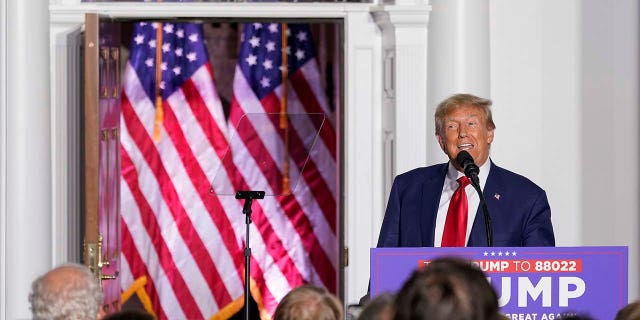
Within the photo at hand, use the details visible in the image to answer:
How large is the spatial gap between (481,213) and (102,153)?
2822 mm

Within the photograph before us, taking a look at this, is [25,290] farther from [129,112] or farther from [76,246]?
[129,112]

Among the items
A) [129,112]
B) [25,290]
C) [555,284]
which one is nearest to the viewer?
[555,284]

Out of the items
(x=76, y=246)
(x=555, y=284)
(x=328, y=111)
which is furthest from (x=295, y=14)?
(x=555, y=284)

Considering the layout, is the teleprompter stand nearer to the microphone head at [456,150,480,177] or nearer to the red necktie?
the red necktie

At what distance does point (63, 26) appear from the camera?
7270 millimetres

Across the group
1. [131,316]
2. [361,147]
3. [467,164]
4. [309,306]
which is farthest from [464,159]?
[361,147]

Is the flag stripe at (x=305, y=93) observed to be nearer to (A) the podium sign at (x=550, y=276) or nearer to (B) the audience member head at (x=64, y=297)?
(A) the podium sign at (x=550, y=276)

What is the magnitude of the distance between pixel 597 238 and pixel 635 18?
1.22 meters

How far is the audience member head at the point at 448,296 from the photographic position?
7.93 feet

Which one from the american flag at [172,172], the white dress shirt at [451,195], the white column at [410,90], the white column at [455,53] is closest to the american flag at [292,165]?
the american flag at [172,172]

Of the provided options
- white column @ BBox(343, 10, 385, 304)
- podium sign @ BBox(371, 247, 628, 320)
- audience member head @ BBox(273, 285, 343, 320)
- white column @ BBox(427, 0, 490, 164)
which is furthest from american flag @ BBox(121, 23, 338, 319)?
audience member head @ BBox(273, 285, 343, 320)

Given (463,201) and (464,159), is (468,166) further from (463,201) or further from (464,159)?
(463,201)

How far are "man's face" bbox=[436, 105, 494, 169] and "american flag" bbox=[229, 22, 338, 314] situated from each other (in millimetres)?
4622

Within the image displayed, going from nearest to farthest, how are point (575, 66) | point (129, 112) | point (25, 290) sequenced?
point (25, 290)
point (575, 66)
point (129, 112)
